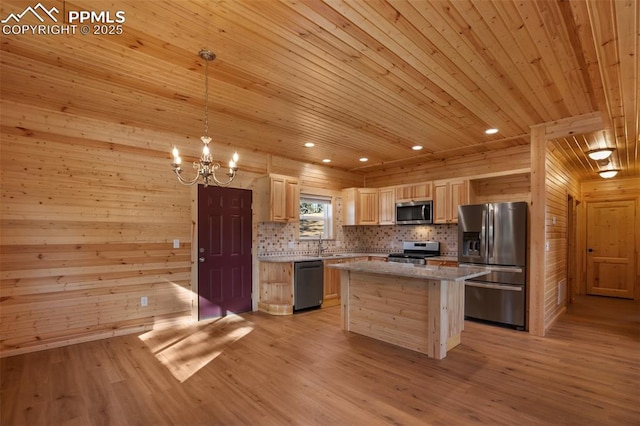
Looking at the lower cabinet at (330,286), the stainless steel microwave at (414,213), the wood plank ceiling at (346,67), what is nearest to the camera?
the wood plank ceiling at (346,67)

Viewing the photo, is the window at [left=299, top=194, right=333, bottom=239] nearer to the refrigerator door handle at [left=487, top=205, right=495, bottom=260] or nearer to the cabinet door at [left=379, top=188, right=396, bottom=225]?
the cabinet door at [left=379, top=188, right=396, bottom=225]

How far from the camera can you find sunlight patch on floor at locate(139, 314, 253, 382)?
10.8ft

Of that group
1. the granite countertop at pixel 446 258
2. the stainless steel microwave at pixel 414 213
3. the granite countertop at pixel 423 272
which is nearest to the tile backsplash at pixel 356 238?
the granite countertop at pixel 446 258

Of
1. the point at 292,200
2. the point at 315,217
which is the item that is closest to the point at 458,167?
the point at 315,217

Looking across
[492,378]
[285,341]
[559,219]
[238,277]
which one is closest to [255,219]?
[238,277]

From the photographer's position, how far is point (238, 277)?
209 inches

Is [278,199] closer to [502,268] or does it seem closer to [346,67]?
[346,67]

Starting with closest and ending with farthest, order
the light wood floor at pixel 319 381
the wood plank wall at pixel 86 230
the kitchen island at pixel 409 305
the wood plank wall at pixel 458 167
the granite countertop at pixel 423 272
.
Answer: the light wood floor at pixel 319 381 < the granite countertop at pixel 423 272 < the kitchen island at pixel 409 305 < the wood plank wall at pixel 86 230 < the wood plank wall at pixel 458 167

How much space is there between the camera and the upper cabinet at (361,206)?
6.81 meters

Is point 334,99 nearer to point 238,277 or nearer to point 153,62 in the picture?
point 153,62

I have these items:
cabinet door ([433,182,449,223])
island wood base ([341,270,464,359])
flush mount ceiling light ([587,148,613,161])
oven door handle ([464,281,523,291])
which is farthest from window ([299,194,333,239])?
flush mount ceiling light ([587,148,613,161])

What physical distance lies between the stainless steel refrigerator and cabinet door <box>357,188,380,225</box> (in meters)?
2.03

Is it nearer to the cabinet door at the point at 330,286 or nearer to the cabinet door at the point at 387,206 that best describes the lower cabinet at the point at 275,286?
the cabinet door at the point at 330,286

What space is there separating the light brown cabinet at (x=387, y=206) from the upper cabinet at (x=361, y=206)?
0.36 feet
